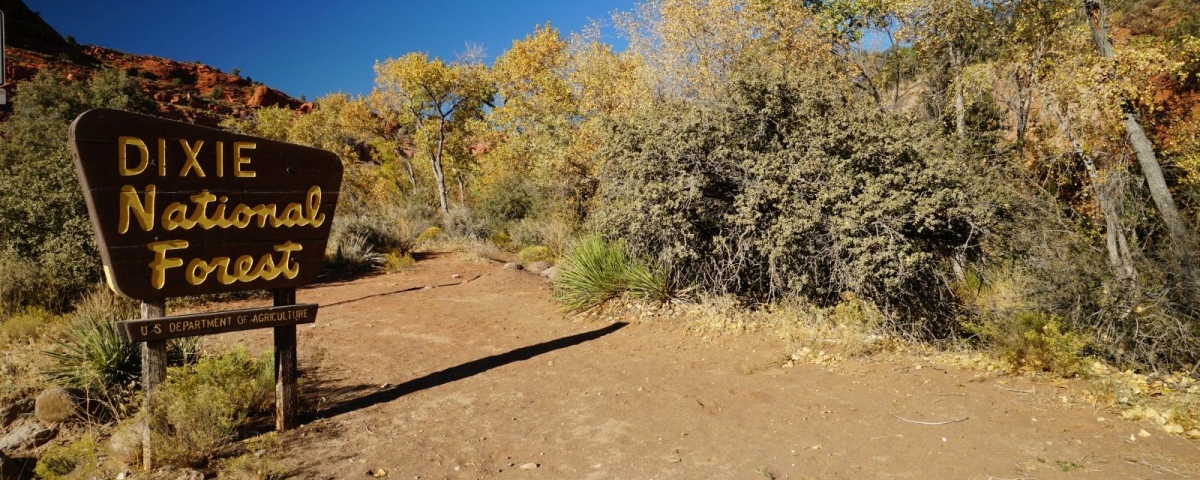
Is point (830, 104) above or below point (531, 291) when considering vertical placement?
above

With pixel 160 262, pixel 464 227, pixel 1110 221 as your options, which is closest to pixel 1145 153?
pixel 1110 221

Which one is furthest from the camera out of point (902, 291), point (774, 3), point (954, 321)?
point (774, 3)

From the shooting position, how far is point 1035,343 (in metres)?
Result: 5.98

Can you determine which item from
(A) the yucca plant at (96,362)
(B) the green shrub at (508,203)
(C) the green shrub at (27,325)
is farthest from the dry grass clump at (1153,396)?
(B) the green shrub at (508,203)

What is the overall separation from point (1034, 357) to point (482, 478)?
5.33m

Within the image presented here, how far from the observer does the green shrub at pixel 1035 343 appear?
5.62m

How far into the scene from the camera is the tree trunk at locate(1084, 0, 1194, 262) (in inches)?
276

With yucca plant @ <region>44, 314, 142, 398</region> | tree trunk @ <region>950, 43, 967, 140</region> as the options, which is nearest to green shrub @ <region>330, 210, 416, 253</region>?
yucca plant @ <region>44, 314, 142, 398</region>

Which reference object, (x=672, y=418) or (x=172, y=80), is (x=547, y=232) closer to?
(x=672, y=418)

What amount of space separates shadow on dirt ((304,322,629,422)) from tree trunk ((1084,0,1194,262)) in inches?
266

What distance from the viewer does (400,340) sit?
861cm

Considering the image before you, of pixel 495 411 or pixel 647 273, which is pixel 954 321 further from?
pixel 495 411

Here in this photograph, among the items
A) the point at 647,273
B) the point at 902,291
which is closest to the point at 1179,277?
the point at 902,291

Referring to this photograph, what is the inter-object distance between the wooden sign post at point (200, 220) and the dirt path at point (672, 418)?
1196 millimetres
